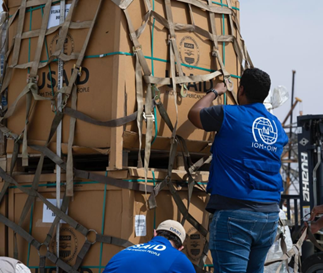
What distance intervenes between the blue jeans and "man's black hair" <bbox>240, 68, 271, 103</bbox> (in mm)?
946

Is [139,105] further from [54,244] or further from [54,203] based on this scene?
[54,244]

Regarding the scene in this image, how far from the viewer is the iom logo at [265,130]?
158 inches

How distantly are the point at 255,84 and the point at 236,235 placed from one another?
3.95 ft

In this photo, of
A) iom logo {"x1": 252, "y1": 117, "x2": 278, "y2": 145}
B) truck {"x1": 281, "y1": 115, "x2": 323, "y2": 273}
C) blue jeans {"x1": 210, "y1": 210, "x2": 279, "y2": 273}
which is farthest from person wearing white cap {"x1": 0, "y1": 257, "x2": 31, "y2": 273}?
truck {"x1": 281, "y1": 115, "x2": 323, "y2": 273}

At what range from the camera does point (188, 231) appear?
200 inches

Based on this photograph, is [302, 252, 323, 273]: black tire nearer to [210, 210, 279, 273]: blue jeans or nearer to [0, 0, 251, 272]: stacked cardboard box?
[0, 0, 251, 272]: stacked cardboard box

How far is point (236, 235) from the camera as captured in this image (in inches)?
151

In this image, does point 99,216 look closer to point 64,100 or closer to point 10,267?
point 10,267

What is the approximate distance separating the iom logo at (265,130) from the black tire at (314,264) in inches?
214

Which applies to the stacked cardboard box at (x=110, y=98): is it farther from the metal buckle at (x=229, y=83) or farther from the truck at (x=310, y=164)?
the truck at (x=310, y=164)

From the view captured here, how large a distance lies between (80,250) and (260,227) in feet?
5.80

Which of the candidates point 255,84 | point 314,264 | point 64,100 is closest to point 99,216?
point 64,100

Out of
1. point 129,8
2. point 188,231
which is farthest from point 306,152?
point 129,8

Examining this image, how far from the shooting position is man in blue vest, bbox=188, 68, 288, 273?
385 cm
